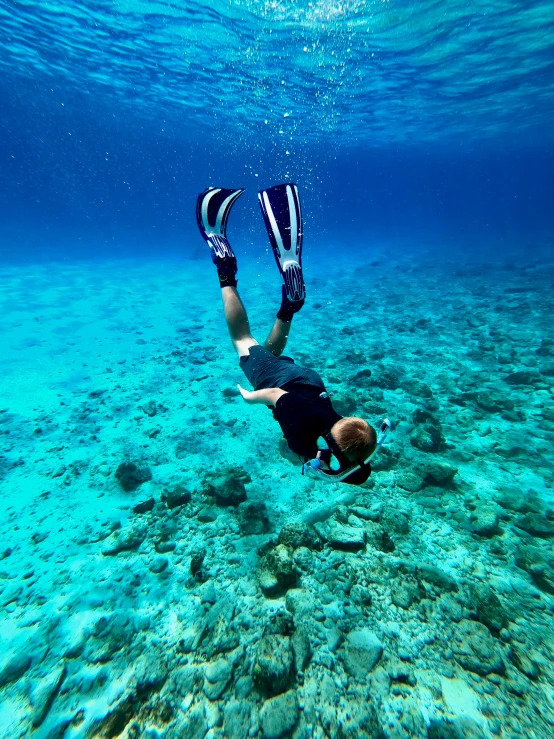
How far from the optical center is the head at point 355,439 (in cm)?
279

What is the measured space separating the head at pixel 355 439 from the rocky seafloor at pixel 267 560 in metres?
2.06

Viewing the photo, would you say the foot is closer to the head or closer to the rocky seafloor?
the head

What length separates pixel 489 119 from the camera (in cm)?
3412

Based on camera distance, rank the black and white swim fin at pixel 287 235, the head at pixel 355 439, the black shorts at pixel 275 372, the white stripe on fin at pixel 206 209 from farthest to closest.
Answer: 1. the white stripe on fin at pixel 206 209
2. the black and white swim fin at pixel 287 235
3. the black shorts at pixel 275 372
4. the head at pixel 355 439

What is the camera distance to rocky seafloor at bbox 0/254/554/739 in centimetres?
296


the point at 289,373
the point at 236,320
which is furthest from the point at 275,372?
the point at 236,320

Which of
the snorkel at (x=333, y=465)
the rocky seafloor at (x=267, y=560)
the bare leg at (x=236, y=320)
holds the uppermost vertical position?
the bare leg at (x=236, y=320)

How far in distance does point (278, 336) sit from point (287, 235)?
160cm

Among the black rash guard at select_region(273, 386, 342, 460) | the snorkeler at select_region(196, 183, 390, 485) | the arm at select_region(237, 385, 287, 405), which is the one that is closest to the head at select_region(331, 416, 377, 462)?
the snorkeler at select_region(196, 183, 390, 485)

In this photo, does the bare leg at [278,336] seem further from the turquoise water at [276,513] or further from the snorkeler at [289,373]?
the turquoise water at [276,513]

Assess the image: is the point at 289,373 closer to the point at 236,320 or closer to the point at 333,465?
the point at 333,465

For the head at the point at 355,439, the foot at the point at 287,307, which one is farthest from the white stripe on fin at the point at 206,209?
the head at the point at 355,439

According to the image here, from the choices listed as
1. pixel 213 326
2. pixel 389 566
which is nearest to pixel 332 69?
pixel 213 326

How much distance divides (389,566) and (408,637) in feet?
2.48
